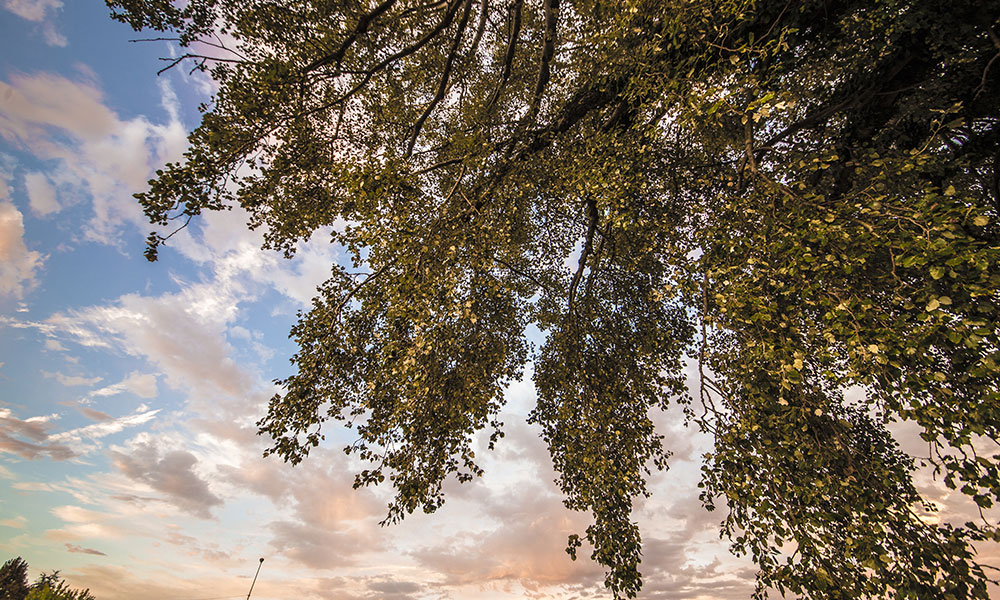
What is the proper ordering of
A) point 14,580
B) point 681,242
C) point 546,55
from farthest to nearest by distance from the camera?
1. point 14,580
2. point 546,55
3. point 681,242

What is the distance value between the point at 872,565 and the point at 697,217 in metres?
5.91

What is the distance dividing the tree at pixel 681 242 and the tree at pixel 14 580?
77.3 m

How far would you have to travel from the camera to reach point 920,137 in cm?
690

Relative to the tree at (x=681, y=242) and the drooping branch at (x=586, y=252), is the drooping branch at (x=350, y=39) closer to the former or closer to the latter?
the tree at (x=681, y=242)

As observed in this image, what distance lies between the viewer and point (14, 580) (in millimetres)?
51656

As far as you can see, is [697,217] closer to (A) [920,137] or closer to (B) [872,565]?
(A) [920,137]

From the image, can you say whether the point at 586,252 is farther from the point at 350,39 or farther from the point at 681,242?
the point at 350,39

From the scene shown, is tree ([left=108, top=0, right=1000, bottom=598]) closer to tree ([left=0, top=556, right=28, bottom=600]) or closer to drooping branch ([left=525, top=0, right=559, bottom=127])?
drooping branch ([left=525, top=0, right=559, bottom=127])

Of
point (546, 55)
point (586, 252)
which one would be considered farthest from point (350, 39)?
point (586, 252)

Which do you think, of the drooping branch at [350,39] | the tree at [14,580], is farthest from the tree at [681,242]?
the tree at [14,580]

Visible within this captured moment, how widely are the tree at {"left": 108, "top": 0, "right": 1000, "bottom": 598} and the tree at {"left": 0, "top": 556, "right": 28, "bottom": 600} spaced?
7734 centimetres

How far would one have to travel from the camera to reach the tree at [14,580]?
1848 inches

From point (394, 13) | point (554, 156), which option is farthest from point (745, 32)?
point (394, 13)

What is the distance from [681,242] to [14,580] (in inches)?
3651
